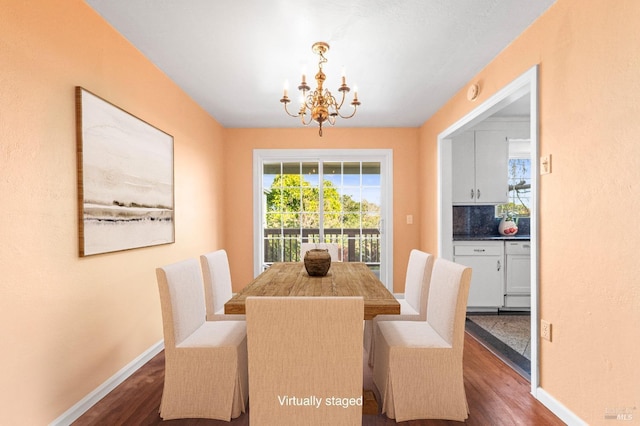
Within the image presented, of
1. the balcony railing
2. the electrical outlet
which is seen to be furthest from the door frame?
the balcony railing

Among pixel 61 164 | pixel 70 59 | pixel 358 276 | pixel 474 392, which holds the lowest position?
pixel 474 392

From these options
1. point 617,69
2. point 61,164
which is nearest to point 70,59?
point 61,164

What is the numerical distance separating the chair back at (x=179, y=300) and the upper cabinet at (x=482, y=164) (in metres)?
3.45

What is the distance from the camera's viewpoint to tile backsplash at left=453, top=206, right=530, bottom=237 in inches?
185

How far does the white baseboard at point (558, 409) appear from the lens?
1.84 meters

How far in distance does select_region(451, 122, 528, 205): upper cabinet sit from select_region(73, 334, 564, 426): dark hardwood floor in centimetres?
228

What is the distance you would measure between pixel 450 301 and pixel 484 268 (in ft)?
8.32

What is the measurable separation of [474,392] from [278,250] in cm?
323

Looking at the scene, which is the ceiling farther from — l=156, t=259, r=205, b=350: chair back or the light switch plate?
l=156, t=259, r=205, b=350: chair back

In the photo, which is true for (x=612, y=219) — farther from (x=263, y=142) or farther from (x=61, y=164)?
(x=263, y=142)

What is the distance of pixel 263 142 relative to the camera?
4.83 m

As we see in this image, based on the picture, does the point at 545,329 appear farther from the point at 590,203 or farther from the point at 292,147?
the point at 292,147

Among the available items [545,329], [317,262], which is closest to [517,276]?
[545,329]

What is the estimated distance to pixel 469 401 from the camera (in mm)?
2158
